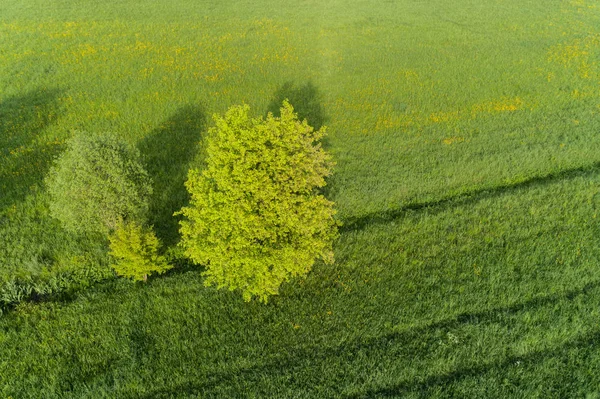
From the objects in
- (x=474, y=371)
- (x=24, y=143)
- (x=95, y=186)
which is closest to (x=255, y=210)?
(x=95, y=186)

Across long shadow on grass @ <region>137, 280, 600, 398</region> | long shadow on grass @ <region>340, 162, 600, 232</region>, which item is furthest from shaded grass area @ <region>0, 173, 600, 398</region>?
long shadow on grass @ <region>340, 162, 600, 232</region>

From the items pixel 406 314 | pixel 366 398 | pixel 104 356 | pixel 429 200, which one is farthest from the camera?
pixel 429 200

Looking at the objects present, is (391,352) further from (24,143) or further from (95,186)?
(24,143)

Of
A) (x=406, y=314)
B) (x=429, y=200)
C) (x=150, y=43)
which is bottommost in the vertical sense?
(x=406, y=314)

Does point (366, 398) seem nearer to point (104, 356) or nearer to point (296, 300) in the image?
point (296, 300)

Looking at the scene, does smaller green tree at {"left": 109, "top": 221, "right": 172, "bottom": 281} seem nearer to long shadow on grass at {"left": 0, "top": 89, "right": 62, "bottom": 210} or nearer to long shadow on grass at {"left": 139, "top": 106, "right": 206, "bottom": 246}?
long shadow on grass at {"left": 139, "top": 106, "right": 206, "bottom": 246}

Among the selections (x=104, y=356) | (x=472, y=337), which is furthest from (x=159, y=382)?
(x=472, y=337)

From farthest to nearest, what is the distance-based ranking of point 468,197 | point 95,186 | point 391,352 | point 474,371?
1. point 468,197
2. point 95,186
3. point 391,352
4. point 474,371
